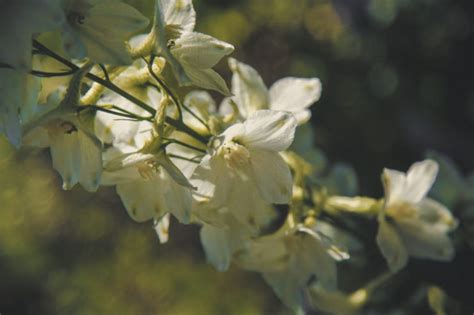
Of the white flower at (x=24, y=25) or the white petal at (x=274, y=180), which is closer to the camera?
the white flower at (x=24, y=25)

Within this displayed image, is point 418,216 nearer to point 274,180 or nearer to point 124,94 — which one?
point 274,180

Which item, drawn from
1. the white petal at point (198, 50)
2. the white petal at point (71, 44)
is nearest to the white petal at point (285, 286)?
the white petal at point (198, 50)

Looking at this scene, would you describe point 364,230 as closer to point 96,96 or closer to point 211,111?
point 211,111

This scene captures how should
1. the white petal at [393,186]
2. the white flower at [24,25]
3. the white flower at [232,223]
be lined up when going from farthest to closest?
the white petal at [393,186]
the white flower at [232,223]
the white flower at [24,25]

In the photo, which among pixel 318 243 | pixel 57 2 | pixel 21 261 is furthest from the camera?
pixel 21 261

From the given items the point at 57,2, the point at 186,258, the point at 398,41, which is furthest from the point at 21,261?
the point at 57,2

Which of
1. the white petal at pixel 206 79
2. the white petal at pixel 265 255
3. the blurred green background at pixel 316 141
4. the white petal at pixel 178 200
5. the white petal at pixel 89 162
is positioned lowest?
the blurred green background at pixel 316 141

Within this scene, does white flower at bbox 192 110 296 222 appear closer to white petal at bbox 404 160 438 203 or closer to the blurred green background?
white petal at bbox 404 160 438 203

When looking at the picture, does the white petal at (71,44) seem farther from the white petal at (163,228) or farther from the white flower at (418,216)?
the white flower at (418,216)
